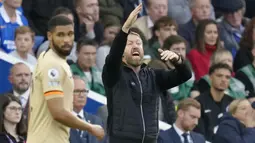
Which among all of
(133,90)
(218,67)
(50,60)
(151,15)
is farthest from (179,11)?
(50,60)

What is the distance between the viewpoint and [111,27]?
14.7 metres

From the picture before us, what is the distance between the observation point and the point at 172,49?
14195mm

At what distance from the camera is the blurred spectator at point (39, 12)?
14.6 metres

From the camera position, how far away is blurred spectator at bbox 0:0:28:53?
13.4 meters

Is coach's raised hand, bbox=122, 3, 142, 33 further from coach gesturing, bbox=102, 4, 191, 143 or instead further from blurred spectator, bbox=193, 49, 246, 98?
blurred spectator, bbox=193, 49, 246, 98

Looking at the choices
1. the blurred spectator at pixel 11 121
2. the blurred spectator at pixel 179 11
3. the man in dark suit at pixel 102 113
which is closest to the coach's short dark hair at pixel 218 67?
the man in dark suit at pixel 102 113

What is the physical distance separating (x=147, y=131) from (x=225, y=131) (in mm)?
3899

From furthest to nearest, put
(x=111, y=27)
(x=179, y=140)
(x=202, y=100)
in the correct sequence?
(x=111, y=27)
(x=202, y=100)
(x=179, y=140)

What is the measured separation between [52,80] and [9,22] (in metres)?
5.25

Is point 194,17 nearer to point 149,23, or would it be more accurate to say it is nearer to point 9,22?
point 149,23

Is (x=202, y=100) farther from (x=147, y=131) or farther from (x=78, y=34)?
(x=147, y=131)

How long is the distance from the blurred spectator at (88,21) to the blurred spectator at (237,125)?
270 cm

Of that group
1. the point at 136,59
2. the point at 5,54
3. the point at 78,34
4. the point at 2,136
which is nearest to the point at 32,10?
the point at 78,34

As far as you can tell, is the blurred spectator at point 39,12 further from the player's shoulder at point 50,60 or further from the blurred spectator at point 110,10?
the player's shoulder at point 50,60
